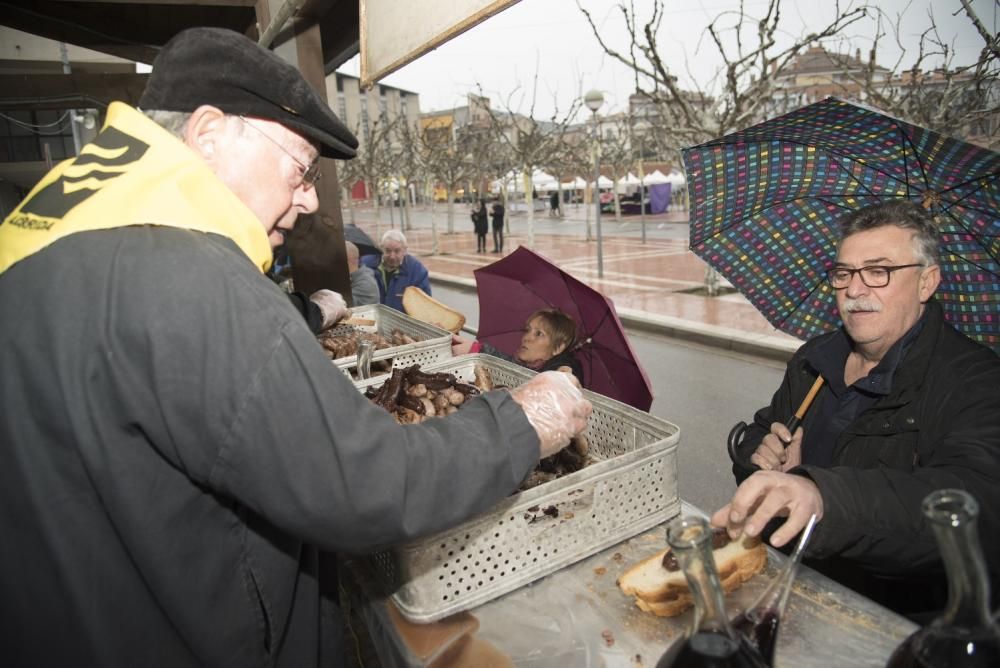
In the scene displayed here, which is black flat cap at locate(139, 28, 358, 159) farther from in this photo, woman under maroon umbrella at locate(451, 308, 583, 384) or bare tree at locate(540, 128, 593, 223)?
bare tree at locate(540, 128, 593, 223)

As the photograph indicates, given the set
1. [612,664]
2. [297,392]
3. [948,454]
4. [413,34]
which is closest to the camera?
[297,392]

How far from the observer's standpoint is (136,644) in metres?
1.16

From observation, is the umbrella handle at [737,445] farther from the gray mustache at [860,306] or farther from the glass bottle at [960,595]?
the glass bottle at [960,595]

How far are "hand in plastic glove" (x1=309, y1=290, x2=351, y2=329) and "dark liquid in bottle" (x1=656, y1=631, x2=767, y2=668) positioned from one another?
285cm

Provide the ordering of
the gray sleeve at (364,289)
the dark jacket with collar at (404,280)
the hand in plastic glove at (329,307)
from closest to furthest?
1. the hand in plastic glove at (329,307)
2. the gray sleeve at (364,289)
3. the dark jacket with collar at (404,280)

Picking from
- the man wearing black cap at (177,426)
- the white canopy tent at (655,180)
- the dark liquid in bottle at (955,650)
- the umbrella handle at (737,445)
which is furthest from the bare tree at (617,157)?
the dark liquid in bottle at (955,650)

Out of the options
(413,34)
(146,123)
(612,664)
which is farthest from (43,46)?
(612,664)

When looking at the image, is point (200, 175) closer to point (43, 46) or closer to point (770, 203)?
point (770, 203)

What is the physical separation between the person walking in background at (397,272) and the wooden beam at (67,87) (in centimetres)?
306

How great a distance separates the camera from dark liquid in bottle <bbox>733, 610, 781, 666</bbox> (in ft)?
3.49

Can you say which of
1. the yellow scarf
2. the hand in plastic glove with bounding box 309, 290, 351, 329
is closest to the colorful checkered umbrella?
the yellow scarf

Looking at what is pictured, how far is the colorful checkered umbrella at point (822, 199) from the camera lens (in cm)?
204

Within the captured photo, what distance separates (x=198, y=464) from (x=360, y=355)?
185 centimetres

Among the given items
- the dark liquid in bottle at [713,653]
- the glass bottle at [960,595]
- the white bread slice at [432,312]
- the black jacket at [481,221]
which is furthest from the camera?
the black jacket at [481,221]
